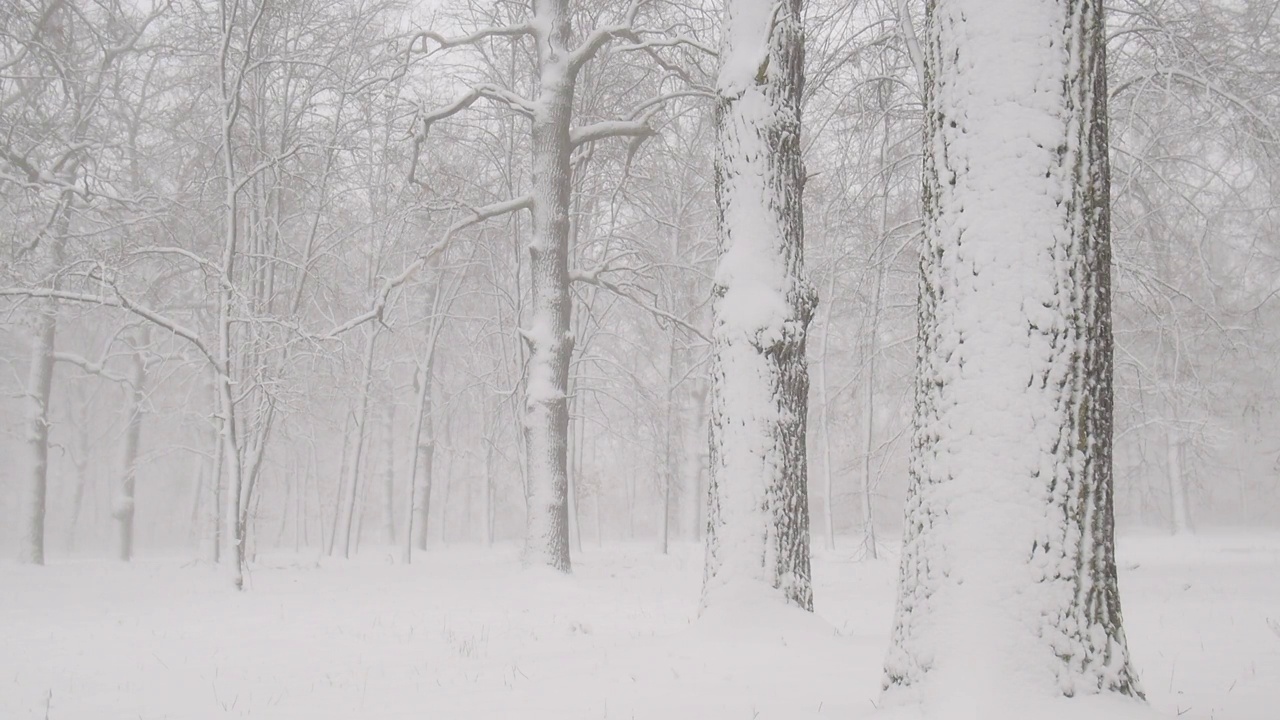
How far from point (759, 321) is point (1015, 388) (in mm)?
2492

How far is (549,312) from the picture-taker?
38.9 ft

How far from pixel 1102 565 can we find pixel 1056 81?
193cm

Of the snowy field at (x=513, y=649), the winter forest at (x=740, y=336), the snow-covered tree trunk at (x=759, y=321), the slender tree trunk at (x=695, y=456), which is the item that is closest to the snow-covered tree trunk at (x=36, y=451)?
the winter forest at (x=740, y=336)

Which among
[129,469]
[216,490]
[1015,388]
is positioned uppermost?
[1015,388]

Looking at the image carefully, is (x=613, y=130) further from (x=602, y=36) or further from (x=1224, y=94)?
(x=1224, y=94)

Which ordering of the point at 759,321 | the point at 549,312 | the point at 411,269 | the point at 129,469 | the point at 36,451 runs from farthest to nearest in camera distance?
the point at 129,469
the point at 36,451
the point at 549,312
the point at 411,269
the point at 759,321

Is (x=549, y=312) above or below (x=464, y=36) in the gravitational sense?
below

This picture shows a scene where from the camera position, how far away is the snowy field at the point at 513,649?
417 cm

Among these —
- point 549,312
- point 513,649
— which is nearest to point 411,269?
point 549,312

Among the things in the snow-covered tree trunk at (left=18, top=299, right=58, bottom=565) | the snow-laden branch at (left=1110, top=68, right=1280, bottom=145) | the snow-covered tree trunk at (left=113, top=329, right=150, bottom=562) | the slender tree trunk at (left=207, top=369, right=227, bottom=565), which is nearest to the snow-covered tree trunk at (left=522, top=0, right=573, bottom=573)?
the slender tree trunk at (left=207, top=369, right=227, bottom=565)

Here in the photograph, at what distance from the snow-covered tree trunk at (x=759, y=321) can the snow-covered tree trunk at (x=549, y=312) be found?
615 centimetres

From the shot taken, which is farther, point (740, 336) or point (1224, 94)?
point (1224, 94)

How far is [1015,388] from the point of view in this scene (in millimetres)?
3107

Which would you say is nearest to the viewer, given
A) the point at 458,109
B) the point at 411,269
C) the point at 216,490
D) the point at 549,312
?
the point at 411,269
